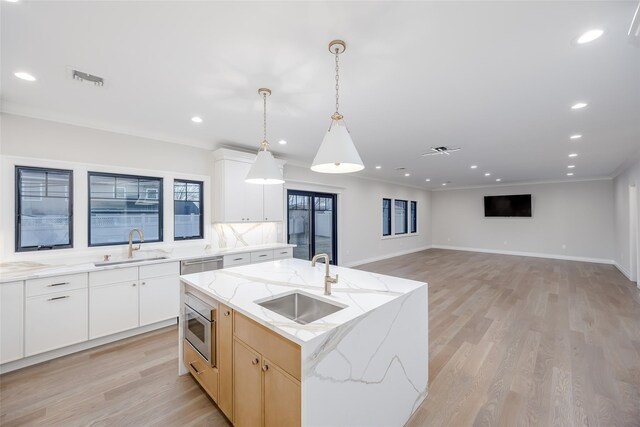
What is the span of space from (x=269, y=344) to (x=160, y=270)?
2580mm

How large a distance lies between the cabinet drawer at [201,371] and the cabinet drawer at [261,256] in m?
1.98

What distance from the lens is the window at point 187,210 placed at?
411 centimetres

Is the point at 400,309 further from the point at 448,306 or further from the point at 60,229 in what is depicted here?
the point at 60,229

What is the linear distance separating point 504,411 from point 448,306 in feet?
7.71

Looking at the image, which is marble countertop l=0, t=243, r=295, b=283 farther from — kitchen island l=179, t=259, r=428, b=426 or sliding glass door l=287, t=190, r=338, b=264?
sliding glass door l=287, t=190, r=338, b=264

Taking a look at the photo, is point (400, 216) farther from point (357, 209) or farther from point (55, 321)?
point (55, 321)

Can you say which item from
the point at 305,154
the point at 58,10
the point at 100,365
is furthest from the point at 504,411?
the point at 305,154

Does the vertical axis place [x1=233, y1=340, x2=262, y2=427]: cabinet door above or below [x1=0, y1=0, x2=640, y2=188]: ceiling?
below

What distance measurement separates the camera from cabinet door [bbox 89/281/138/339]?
2.91 m

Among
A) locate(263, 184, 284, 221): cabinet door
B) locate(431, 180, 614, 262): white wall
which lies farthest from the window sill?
locate(263, 184, 284, 221): cabinet door

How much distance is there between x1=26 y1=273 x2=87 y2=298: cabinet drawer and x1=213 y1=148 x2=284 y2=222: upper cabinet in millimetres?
1838

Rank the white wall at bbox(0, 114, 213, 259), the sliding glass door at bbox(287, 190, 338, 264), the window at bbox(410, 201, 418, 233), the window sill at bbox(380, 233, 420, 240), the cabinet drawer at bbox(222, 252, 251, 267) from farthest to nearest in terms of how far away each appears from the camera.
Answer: the window at bbox(410, 201, 418, 233) < the window sill at bbox(380, 233, 420, 240) < the sliding glass door at bbox(287, 190, 338, 264) < the cabinet drawer at bbox(222, 252, 251, 267) < the white wall at bbox(0, 114, 213, 259)

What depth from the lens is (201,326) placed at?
2.15 m

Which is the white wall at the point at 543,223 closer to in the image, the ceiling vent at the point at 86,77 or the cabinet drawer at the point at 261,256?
the cabinet drawer at the point at 261,256
